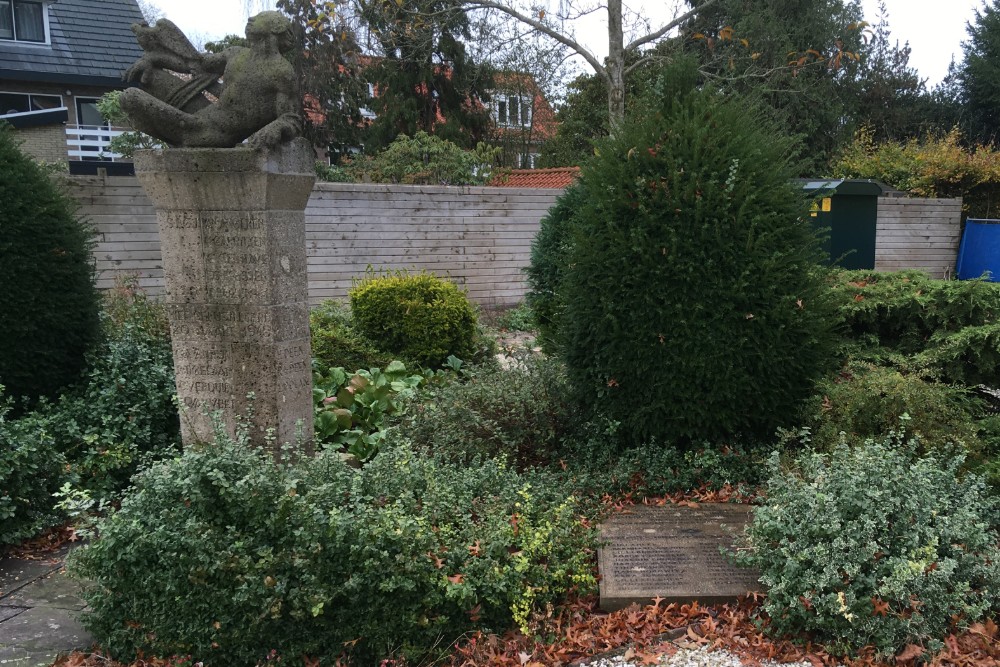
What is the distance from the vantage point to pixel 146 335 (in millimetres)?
6234

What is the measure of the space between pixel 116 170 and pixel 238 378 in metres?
16.4

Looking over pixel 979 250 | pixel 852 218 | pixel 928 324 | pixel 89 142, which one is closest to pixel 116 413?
pixel 928 324

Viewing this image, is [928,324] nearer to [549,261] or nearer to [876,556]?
[876,556]

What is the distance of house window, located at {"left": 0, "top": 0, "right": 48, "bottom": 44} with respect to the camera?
65.3 ft

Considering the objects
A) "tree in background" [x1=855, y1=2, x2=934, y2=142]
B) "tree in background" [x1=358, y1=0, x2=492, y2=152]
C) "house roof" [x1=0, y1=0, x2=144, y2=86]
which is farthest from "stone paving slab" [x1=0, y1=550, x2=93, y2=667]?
"tree in background" [x1=855, y1=2, x2=934, y2=142]

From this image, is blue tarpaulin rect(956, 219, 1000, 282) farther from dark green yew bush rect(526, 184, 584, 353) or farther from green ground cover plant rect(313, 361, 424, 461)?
green ground cover plant rect(313, 361, 424, 461)

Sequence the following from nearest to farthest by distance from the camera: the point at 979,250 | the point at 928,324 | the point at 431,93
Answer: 1. the point at 928,324
2. the point at 979,250
3. the point at 431,93

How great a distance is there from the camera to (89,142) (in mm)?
20234

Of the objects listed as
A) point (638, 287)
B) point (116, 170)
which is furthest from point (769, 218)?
point (116, 170)

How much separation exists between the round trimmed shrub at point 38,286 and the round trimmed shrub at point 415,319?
9.47 feet

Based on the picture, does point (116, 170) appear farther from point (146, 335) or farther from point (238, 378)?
point (238, 378)

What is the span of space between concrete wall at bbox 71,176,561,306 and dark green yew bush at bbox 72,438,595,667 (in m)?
7.41

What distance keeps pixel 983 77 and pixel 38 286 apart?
30.3m

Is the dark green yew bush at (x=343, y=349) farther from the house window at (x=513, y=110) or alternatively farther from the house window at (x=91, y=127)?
the house window at (x=513, y=110)
